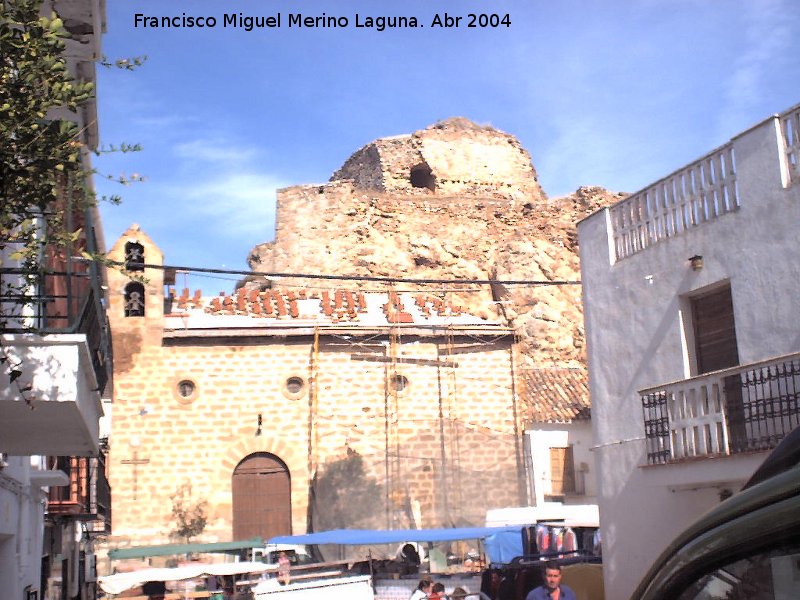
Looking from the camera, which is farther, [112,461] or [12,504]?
[112,461]

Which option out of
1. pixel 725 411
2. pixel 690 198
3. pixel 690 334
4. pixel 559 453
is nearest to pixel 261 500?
pixel 559 453

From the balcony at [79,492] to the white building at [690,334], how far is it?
24.4ft

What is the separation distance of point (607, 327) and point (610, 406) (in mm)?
1028

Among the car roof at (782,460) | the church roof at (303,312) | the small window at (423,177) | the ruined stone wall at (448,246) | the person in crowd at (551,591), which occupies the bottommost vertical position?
the person in crowd at (551,591)

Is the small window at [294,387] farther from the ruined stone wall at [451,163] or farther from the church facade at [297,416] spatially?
the ruined stone wall at [451,163]

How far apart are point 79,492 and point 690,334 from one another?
30.1ft

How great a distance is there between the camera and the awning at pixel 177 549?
64.7 feet

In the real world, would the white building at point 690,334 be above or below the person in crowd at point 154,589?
above

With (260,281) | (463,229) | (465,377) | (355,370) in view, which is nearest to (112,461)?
(355,370)

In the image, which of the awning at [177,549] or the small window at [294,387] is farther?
the small window at [294,387]

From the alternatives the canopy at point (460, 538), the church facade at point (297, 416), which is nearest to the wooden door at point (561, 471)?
the church facade at point (297, 416)

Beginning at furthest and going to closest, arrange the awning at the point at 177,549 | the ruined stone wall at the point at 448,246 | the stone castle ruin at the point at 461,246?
the ruined stone wall at the point at 448,246 → the stone castle ruin at the point at 461,246 → the awning at the point at 177,549

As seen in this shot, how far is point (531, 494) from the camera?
23.0 meters

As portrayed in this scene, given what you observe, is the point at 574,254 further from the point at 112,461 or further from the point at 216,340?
the point at 112,461
